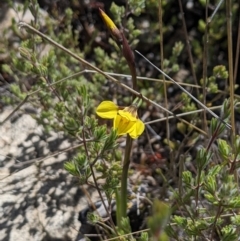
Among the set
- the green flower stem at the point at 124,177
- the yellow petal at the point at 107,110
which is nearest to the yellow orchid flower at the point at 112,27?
the yellow petal at the point at 107,110

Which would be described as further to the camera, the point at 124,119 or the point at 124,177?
the point at 124,177

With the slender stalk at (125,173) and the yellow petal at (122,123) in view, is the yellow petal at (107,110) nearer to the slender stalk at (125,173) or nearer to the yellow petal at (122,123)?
the yellow petal at (122,123)

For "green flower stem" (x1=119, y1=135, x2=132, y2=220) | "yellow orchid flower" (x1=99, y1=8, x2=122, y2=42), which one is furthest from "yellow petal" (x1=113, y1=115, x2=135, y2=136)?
"yellow orchid flower" (x1=99, y1=8, x2=122, y2=42)

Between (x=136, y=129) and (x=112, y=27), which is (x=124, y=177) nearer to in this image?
(x=136, y=129)

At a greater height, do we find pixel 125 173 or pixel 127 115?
pixel 127 115

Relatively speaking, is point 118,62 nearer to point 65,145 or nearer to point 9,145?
point 65,145

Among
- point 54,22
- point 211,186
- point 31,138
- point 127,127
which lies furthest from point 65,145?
point 211,186

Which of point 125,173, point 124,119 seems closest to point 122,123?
point 124,119
